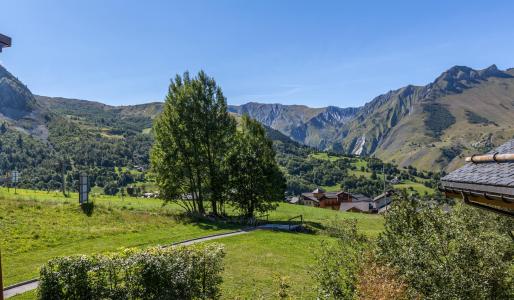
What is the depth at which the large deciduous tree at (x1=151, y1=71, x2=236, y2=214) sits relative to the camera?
43.7 metres

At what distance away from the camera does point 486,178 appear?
6.33 meters

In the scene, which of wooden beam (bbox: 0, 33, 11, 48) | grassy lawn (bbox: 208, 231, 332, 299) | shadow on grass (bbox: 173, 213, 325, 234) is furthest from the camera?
shadow on grass (bbox: 173, 213, 325, 234)

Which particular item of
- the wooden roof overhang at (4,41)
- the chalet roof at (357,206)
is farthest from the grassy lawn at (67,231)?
the chalet roof at (357,206)

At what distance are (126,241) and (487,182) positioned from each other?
2759cm

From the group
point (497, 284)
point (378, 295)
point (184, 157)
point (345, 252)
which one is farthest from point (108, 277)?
point (184, 157)

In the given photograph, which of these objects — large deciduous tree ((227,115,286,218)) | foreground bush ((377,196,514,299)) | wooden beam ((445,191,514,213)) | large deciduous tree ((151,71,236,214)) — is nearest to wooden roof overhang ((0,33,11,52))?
wooden beam ((445,191,514,213))

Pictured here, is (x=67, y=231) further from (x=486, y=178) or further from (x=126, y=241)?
(x=486, y=178)

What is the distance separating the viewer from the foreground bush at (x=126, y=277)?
45.2ft

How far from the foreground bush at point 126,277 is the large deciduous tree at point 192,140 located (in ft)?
98.5

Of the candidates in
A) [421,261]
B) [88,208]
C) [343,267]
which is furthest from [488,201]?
[88,208]

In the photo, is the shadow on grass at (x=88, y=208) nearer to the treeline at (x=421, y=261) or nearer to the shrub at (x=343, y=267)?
the shrub at (x=343, y=267)

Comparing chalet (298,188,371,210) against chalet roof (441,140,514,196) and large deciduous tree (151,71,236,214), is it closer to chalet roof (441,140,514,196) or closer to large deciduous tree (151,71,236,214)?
large deciduous tree (151,71,236,214)

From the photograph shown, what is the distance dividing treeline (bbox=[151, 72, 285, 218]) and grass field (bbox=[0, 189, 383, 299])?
6389 mm

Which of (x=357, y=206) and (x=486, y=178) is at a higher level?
(x=486, y=178)
